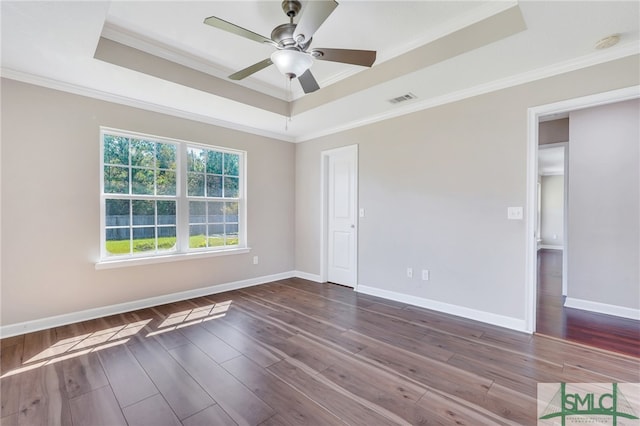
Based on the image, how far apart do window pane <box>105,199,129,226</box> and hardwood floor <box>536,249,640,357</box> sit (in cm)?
473

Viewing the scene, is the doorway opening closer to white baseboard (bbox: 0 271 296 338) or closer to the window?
white baseboard (bbox: 0 271 296 338)

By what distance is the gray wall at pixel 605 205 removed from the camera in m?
3.18

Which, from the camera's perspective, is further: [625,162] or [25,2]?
[625,162]

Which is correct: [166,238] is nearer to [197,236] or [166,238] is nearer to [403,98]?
[197,236]

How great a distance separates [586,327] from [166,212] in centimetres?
503

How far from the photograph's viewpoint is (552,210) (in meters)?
9.27

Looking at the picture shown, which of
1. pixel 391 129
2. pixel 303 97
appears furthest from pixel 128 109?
pixel 391 129

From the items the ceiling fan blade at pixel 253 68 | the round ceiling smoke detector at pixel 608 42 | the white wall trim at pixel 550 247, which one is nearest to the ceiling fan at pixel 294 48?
the ceiling fan blade at pixel 253 68

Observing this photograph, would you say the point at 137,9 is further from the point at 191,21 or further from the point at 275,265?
the point at 275,265

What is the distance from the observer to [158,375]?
2084 mm

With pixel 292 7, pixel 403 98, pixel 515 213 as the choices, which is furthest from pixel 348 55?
pixel 515 213

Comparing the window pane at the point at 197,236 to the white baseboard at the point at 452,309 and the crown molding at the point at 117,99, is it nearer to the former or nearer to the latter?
the crown molding at the point at 117,99

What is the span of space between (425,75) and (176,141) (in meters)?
3.18

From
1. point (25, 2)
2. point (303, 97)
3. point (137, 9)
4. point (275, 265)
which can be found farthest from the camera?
point (275, 265)
